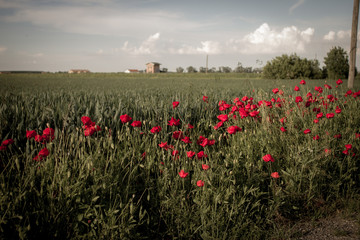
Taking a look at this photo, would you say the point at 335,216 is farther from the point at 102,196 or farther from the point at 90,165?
the point at 90,165

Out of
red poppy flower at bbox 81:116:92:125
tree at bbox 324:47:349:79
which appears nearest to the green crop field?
red poppy flower at bbox 81:116:92:125

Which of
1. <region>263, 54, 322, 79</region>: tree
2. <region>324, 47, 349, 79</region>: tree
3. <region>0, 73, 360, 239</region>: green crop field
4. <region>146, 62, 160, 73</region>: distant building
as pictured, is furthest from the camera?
<region>146, 62, 160, 73</region>: distant building

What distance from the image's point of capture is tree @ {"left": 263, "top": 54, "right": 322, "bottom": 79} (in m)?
34.8

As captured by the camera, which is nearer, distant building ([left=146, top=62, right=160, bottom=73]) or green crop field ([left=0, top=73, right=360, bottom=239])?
green crop field ([left=0, top=73, right=360, bottom=239])

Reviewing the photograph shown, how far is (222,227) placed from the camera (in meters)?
2.01

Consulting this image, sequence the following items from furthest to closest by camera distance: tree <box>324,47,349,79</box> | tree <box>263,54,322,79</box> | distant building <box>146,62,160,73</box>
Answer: distant building <box>146,62,160,73</box> → tree <box>324,47,349,79</box> → tree <box>263,54,322,79</box>

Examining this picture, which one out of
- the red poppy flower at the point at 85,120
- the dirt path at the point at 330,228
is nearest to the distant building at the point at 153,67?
the red poppy flower at the point at 85,120

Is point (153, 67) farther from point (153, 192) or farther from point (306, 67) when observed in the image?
point (153, 192)

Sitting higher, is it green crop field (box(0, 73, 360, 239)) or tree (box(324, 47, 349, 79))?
A: tree (box(324, 47, 349, 79))

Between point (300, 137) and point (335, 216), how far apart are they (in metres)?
1.23

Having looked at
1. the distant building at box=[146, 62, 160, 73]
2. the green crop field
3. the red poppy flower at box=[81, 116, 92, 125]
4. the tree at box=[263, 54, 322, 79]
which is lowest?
the green crop field

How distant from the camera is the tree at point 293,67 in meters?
34.8

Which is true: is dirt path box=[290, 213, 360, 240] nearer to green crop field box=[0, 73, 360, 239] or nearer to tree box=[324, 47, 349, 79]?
green crop field box=[0, 73, 360, 239]

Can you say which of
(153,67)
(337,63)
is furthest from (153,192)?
(153,67)
